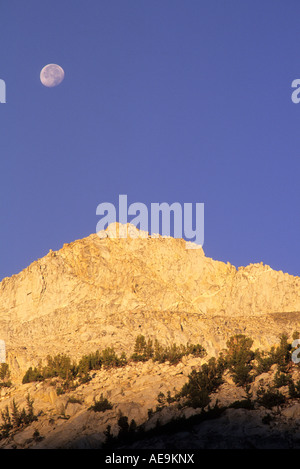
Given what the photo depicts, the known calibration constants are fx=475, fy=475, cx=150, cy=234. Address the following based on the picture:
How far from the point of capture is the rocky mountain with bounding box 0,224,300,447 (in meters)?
61.1

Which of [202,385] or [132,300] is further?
[132,300]

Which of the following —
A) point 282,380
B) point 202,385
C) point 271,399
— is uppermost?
point 282,380

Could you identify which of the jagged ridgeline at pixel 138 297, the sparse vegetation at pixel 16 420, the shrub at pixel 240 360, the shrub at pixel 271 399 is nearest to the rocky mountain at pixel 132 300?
the jagged ridgeline at pixel 138 297

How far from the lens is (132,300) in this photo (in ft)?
234

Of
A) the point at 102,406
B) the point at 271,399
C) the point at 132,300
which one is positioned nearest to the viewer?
the point at 271,399

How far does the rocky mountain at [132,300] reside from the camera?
61.1 m

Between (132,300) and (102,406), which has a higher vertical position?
(132,300)

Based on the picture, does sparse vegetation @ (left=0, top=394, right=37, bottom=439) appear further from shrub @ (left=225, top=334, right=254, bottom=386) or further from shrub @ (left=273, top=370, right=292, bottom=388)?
shrub @ (left=273, top=370, right=292, bottom=388)

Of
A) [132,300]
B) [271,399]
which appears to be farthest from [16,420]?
[132,300]

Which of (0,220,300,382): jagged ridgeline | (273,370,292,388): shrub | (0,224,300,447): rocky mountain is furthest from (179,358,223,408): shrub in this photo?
(0,220,300,382): jagged ridgeline

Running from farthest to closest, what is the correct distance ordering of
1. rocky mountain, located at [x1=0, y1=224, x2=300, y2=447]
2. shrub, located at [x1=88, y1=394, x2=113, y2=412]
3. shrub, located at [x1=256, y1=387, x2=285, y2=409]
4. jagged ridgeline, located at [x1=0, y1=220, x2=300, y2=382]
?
jagged ridgeline, located at [x1=0, y1=220, x2=300, y2=382]
rocky mountain, located at [x1=0, y1=224, x2=300, y2=447]
shrub, located at [x1=88, y1=394, x2=113, y2=412]
shrub, located at [x1=256, y1=387, x2=285, y2=409]

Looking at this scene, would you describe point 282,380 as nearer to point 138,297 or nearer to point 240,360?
point 240,360

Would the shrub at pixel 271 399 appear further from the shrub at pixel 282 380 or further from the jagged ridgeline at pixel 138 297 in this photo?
the jagged ridgeline at pixel 138 297
